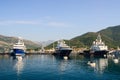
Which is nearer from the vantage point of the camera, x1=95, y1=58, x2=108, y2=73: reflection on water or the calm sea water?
the calm sea water

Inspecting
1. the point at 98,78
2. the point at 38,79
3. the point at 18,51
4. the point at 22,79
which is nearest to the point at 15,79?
the point at 22,79

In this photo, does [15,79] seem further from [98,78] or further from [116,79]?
[116,79]

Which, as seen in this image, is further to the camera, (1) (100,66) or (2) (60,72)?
(1) (100,66)

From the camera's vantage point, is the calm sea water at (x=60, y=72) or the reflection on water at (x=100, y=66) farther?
the reflection on water at (x=100, y=66)

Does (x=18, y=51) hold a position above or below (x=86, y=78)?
above

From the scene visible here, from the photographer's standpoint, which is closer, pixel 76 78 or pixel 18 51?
pixel 76 78

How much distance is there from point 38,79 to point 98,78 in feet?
Result: 68.3

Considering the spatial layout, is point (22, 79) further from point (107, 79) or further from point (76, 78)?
point (107, 79)

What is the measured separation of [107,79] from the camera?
81.1 metres

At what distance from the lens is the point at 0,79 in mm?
81000

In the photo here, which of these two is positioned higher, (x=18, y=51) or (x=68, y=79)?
(x=18, y=51)

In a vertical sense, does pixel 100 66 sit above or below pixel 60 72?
above

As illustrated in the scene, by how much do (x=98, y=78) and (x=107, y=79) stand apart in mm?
3337

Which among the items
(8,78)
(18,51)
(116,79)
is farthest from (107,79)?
(18,51)
